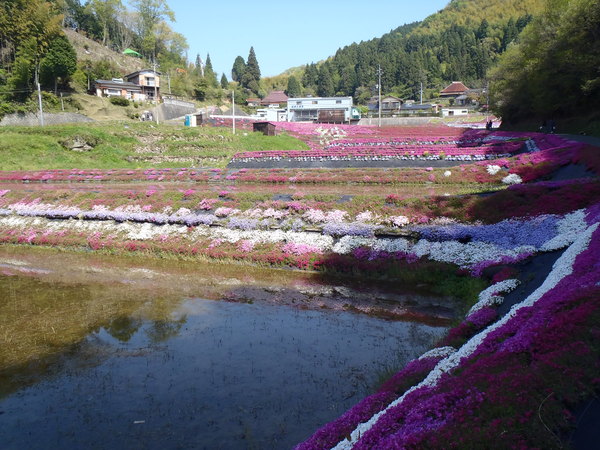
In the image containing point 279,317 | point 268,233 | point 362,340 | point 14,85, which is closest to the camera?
point 362,340

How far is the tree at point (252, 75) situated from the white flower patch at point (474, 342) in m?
175

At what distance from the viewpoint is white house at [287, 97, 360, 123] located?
11575cm

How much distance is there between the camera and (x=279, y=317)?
13844 millimetres

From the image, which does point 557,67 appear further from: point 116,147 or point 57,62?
point 57,62

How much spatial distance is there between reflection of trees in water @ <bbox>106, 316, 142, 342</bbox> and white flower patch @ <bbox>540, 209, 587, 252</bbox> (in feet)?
43.8

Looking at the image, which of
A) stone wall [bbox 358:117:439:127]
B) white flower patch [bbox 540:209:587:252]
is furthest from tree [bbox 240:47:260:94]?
white flower patch [bbox 540:209:587:252]

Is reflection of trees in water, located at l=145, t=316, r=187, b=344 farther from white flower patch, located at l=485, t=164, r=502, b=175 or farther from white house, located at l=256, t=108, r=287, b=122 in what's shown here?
white house, located at l=256, t=108, r=287, b=122

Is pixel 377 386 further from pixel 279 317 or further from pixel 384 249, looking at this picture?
pixel 384 249

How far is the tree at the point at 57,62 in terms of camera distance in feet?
236

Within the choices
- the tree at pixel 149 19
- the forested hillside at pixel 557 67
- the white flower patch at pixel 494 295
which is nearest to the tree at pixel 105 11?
the tree at pixel 149 19

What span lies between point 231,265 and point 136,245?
18.6 ft

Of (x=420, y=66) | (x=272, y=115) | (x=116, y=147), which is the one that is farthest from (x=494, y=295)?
(x=420, y=66)

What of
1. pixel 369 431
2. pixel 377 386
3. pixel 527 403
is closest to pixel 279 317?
pixel 377 386

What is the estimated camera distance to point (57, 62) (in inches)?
2857
